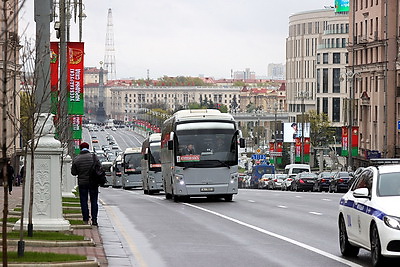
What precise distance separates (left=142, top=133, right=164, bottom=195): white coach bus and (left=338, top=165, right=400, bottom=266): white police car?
40119mm

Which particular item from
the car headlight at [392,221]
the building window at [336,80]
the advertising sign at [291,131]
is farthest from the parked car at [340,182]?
the building window at [336,80]

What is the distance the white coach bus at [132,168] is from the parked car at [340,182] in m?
19.5

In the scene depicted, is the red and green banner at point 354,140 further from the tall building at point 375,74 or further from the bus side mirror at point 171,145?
the bus side mirror at point 171,145

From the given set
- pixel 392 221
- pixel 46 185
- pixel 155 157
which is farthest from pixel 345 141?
pixel 392 221

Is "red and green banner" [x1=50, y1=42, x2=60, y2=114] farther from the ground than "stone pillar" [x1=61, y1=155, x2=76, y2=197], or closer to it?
farther from the ground

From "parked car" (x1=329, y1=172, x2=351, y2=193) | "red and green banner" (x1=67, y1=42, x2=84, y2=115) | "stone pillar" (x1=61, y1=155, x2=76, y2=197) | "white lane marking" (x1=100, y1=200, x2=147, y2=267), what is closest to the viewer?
"white lane marking" (x1=100, y1=200, x2=147, y2=267)

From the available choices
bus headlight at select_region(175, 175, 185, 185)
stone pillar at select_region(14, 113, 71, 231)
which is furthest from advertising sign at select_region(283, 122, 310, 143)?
stone pillar at select_region(14, 113, 71, 231)

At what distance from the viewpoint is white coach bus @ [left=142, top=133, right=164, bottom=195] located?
57594 millimetres

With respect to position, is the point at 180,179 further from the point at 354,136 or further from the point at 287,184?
the point at 354,136

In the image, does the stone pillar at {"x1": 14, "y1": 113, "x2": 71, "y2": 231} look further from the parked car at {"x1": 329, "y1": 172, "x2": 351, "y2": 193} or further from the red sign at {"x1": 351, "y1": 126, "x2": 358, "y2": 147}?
the red sign at {"x1": 351, "y1": 126, "x2": 358, "y2": 147}

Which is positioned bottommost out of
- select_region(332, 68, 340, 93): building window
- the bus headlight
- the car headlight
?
the bus headlight

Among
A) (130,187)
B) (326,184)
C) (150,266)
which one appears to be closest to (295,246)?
(150,266)

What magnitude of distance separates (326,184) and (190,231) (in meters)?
40.8

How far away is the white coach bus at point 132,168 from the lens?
250 feet
